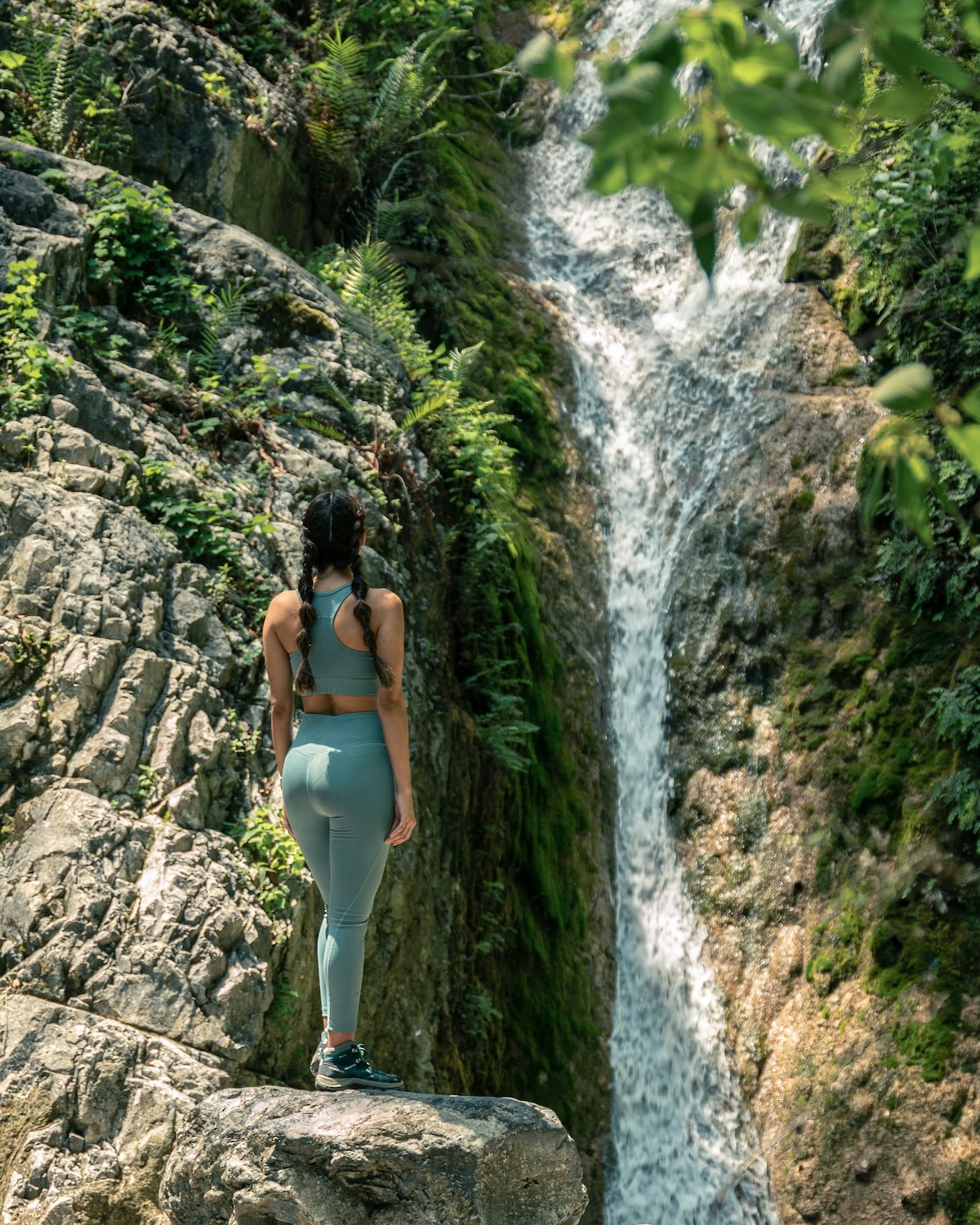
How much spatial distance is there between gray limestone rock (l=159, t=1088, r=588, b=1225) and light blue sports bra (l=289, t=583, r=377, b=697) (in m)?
1.35

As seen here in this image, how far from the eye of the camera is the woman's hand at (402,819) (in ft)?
12.9

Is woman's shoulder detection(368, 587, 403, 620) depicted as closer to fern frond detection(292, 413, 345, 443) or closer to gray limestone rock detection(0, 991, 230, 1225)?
gray limestone rock detection(0, 991, 230, 1225)

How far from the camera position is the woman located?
12.8 feet

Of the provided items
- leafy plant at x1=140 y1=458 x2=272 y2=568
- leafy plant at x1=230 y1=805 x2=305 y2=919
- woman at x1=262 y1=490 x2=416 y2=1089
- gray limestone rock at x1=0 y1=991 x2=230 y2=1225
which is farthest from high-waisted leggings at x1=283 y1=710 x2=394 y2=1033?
leafy plant at x1=140 y1=458 x2=272 y2=568

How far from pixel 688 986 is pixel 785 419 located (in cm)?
514

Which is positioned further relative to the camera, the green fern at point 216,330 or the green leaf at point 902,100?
the green fern at point 216,330

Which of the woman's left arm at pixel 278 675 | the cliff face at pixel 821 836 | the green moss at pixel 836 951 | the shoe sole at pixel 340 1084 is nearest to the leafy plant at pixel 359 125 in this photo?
the cliff face at pixel 821 836

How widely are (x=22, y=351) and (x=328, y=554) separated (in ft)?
9.26

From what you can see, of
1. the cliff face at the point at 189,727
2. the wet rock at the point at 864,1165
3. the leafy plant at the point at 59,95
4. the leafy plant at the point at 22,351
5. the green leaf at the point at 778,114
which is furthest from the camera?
the leafy plant at the point at 59,95

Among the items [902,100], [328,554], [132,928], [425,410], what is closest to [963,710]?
[425,410]

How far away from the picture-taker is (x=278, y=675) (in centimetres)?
419

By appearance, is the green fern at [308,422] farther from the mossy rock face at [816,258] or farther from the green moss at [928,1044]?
the mossy rock face at [816,258]

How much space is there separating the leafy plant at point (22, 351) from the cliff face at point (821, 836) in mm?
5992

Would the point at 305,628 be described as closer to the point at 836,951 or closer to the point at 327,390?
the point at 327,390
